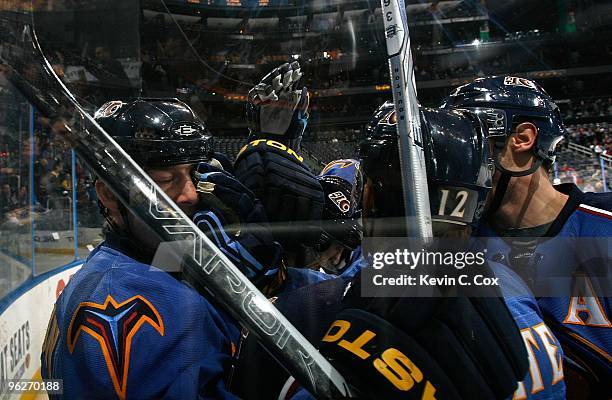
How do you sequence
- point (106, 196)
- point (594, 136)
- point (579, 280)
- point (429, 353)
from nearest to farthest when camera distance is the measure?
point (429, 353) → point (106, 196) → point (579, 280) → point (594, 136)

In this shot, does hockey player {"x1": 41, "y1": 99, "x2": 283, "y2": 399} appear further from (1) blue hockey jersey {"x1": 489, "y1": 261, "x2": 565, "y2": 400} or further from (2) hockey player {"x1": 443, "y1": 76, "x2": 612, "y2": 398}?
(2) hockey player {"x1": 443, "y1": 76, "x2": 612, "y2": 398}

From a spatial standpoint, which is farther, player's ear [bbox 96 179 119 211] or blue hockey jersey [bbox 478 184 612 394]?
blue hockey jersey [bbox 478 184 612 394]

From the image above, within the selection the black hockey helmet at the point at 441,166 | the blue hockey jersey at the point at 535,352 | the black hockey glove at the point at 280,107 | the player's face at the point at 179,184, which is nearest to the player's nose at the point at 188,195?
the player's face at the point at 179,184

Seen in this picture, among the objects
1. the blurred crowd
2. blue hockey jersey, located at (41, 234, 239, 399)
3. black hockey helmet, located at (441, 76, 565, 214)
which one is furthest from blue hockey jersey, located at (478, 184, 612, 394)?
A: blue hockey jersey, located at (41, 234, 239, 399)

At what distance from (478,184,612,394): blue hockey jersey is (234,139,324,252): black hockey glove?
0.30 metres

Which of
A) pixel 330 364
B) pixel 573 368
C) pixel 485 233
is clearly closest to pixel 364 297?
pixel 330 364

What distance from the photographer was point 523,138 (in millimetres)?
931

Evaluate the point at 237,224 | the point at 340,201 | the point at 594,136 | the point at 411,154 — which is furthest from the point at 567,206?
the point at 237,224

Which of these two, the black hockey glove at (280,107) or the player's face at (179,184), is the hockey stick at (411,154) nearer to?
the black hockey glove at (280,107)

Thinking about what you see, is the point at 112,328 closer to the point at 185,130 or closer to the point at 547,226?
the point at 185,130

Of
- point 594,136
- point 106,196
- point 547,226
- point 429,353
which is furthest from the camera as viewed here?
point 594,136

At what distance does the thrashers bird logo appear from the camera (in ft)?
2.08

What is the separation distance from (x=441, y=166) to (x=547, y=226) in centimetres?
54

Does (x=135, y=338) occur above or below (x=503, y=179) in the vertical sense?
below
